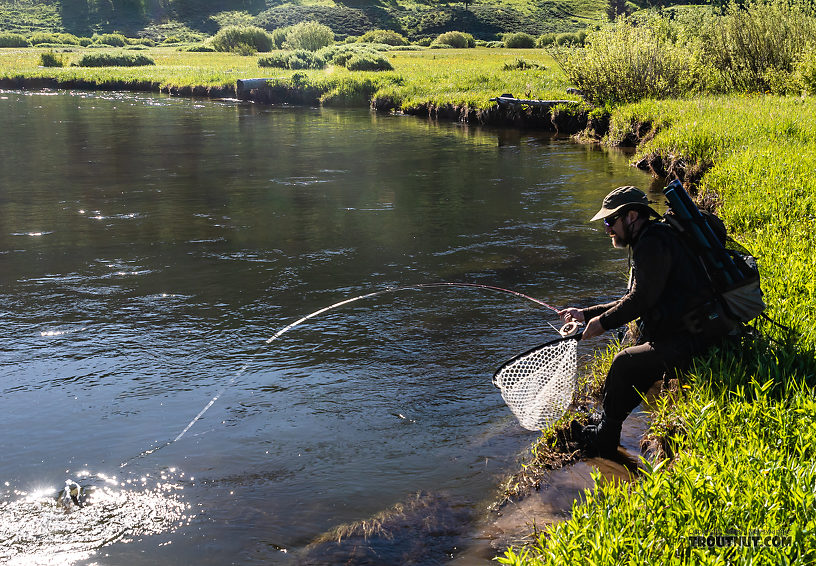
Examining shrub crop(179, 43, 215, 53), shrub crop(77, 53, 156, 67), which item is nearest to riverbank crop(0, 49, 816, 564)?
shrub crop(77, 53, 156, 67)

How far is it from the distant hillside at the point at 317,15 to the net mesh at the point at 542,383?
388ft

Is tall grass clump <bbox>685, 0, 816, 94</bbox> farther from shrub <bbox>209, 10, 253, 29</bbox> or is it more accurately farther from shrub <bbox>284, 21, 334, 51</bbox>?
shrub <bbox>209, 10, 253, 29</bbox>

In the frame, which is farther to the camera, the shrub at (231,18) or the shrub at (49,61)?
the shrub at (231,18)

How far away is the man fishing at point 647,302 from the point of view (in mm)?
5324

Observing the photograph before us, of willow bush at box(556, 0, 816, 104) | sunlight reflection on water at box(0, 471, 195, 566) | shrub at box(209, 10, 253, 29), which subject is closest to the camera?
sunlight reflection on water at box(0, 471, 195, 566)

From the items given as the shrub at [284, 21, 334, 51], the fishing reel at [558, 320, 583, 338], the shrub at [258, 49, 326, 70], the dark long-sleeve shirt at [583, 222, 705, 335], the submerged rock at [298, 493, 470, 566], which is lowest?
the submerged rock at [298, 493, 470, 566]

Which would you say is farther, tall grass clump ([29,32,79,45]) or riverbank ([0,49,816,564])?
tall grass clump ([29,32,79,45])

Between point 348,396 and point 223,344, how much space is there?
212 centimetres

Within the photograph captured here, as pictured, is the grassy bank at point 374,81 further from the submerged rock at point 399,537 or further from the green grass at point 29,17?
the green grass at point 29,17

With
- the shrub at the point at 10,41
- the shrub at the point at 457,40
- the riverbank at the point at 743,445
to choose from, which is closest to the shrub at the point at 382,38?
the shrub at the point at 457,40

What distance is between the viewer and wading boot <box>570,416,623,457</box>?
19.2 feet

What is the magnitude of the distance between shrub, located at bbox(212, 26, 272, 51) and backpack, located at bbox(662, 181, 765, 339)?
3409 inches

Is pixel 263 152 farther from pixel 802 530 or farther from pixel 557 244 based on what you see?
pixel 802 530

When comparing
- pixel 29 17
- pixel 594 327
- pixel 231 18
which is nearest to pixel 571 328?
pixel 594 327
